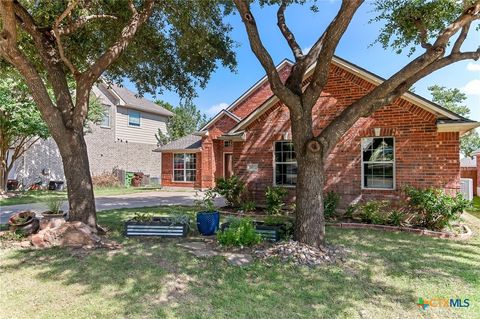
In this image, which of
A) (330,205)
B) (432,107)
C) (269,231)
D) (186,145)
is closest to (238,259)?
(269,231)

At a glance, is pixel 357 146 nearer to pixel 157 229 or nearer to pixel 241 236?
pixel 241 236

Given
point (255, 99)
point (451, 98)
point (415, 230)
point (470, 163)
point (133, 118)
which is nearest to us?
point (415, 230)

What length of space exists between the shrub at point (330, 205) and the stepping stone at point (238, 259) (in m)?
4.81

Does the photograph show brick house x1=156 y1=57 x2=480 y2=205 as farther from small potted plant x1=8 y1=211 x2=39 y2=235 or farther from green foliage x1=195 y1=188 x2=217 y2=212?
small potted plant x1=8 y1=211 x2=39 y2=235

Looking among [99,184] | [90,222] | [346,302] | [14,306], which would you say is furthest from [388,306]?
[99,184]

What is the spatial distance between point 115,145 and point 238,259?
2257 cm

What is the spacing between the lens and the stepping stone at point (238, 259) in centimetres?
573

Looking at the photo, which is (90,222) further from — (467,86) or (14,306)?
(467,86)

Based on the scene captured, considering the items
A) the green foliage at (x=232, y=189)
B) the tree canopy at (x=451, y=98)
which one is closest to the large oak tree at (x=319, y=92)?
the green foliage at (x=232, y=189)

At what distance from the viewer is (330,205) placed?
401 inches

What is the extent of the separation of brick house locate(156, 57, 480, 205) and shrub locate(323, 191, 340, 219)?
69cm

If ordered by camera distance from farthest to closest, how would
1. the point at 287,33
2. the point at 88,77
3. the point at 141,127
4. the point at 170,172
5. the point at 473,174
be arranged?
the point at 141,127 → the point at 473,174 → the point at 170,172 → the point at 88,77 → the point at 287,33

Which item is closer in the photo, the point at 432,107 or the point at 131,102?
the point at 432,107

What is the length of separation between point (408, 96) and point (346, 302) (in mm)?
7675
